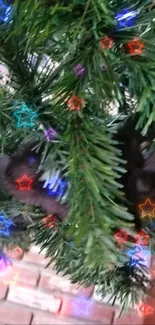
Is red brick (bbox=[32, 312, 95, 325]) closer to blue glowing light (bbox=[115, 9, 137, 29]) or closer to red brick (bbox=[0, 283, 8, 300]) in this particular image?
red brick (bbox=[0, 283, 8, 300])

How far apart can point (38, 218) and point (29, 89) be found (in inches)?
5.2

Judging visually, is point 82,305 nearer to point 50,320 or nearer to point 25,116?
point 50,320

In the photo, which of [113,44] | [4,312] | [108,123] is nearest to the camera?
[113,44]

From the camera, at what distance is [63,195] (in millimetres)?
398

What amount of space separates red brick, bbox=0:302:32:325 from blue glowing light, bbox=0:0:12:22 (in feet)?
2.46

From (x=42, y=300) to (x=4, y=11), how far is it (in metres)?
0.77

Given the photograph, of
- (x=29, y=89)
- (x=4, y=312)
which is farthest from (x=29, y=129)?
(x=4, y=312)

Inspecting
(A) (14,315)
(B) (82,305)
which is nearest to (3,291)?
(A) (14,315)

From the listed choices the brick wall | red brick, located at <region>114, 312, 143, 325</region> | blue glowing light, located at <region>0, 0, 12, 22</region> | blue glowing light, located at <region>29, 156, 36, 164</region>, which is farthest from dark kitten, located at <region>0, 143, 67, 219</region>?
red brick, located at <region>114, 312, 143, 325</region>

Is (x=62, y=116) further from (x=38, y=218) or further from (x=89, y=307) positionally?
(x=89, y=307)

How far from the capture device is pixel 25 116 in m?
0.40

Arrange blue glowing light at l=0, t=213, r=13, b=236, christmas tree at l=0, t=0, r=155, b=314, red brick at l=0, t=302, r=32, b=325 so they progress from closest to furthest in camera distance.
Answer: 1. christmas tree at l=0, t=0, r=155, b=314
2. blue glowing light at l=0, t=213, r=13, b=236
3. red brick at l=0, t=302, r=32, b=325

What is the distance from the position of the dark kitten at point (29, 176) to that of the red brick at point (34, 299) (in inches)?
25.1

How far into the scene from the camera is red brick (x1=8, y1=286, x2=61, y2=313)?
1.01 meters
